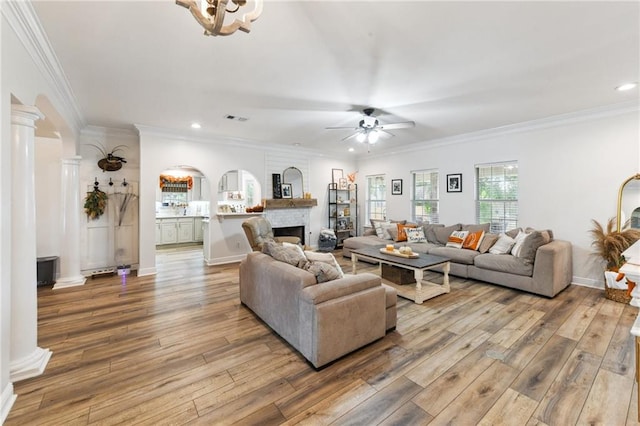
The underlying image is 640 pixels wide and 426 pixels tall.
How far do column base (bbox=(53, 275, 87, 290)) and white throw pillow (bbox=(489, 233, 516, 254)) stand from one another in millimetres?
6858

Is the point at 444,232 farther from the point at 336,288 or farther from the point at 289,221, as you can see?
the point at 336,288

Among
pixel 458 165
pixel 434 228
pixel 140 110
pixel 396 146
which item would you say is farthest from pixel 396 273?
pixel 140 110

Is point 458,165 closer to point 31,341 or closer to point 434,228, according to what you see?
point 434,228

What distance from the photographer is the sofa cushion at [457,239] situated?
5.08 m

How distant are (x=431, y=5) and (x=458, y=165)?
14.6ft

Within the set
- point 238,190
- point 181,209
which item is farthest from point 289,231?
point 181,209

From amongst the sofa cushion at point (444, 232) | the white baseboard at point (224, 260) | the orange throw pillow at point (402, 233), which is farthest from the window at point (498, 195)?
the white baseboard at point (224, 260)

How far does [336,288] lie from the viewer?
2.35 meters

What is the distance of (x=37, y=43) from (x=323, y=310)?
3249mm

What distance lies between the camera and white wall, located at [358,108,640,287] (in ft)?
13.0

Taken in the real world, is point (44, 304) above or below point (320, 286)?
below

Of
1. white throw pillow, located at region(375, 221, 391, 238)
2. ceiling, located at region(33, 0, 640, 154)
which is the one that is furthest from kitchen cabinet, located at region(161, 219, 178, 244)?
white throw pillow, located at region(375, 221, 391, 238)

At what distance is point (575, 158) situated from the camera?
170 inches

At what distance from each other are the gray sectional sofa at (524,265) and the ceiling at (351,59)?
2.06 metres
